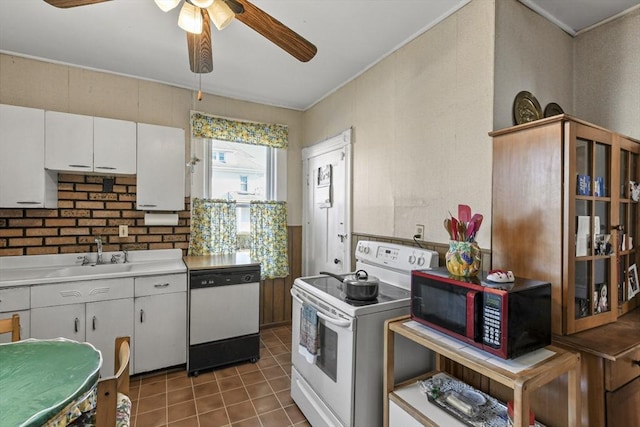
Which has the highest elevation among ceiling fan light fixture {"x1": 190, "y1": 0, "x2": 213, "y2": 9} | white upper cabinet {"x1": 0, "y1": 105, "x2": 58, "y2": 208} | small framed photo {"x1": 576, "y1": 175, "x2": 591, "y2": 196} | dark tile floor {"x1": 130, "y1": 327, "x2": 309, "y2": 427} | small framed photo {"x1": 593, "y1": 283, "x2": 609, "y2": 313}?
ceiling fan light fixture {"x1": 190, "y1": 0, "x2": 213, "y2": 9}

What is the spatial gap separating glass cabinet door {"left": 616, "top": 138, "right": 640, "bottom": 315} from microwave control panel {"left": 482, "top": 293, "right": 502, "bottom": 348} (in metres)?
0.97

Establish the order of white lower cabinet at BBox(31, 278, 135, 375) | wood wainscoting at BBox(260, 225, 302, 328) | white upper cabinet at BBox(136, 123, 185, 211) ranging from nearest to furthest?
white lower cabinet at BBox(31, 278, 135, 375) < white upper cabinet at BBox(136, 123, 185, 211) < wood wainscoting at BBox(260, 225, 302, 328)

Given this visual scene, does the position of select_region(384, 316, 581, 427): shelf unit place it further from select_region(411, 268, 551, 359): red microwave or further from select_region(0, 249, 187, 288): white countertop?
select_region(0, 249, 187, 288): white countertop

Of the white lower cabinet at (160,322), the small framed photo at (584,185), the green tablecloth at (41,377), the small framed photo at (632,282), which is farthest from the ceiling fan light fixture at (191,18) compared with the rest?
the small framed photo at (632,282)

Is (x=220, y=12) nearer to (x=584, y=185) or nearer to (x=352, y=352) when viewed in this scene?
(x=352, y=352)

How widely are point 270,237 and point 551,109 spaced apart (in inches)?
110

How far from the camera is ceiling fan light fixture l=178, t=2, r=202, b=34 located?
59.1 inches

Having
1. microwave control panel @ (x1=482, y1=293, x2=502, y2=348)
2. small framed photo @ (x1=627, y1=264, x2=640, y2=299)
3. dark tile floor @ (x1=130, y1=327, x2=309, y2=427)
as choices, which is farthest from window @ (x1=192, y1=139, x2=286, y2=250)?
small framed photo @ (x1=627, y1=264, x2=640, y2=299)

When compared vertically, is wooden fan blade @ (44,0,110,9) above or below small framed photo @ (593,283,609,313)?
above

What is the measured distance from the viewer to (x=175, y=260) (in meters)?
3.07

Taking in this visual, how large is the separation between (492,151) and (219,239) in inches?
106

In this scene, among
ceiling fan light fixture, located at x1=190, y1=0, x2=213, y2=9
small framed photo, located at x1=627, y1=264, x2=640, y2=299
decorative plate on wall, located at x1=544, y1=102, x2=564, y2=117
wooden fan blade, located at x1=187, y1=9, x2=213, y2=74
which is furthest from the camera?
decorative plate on wall, located at x1=544, y1=102, x2=564, y2=117

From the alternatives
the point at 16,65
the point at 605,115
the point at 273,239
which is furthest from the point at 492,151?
the point at 16,65

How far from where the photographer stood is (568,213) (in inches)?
55.0
